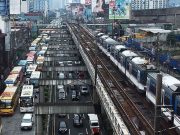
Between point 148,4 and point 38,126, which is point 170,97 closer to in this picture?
point 38,126

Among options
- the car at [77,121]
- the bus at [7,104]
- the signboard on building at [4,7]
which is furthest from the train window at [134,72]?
the signboard on building at [4,7]

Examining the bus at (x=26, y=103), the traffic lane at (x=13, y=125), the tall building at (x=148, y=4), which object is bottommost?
the traffic lane at (x=13, y=125)

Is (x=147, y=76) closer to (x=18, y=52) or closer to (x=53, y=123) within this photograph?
(x=53, y=123)

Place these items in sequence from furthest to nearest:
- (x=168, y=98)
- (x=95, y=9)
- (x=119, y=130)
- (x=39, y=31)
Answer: (x=95, y=9) → (x=39, y=31) → (x=168, y=98) → (x=119, y=130)

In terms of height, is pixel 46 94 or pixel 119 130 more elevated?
pixel 119 130

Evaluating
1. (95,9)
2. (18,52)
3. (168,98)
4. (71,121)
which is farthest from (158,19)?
(168,98)

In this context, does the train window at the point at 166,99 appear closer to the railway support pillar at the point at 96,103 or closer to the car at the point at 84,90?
the railway support pillar at the point at 96,103
